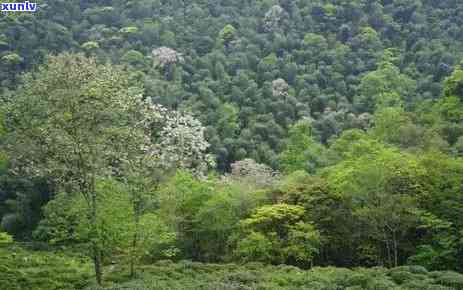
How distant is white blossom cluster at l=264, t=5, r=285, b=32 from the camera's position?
311ft

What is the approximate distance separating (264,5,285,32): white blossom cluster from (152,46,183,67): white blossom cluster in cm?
1832

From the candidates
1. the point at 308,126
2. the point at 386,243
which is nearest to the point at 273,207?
the point at 386,243

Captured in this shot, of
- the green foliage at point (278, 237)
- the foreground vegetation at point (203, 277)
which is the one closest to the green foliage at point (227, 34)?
the green foliage at point (278, 237)

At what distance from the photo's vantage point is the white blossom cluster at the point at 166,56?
275ft

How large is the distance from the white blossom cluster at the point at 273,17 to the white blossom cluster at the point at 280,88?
18.3 m

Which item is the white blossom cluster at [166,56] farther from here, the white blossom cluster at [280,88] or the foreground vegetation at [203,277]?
the foreground vegetation at [203,277]

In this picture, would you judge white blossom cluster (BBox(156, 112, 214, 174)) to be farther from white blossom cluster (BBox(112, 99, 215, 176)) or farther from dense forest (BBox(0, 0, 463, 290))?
dense forest (BBox(0, 0, 463, 290))

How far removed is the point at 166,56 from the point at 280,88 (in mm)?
18485

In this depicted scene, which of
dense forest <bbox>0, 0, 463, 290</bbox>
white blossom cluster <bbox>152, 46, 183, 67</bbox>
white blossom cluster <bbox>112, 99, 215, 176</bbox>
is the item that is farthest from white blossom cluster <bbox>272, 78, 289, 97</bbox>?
white blossom cluster <bbox>112, 99, 215, 176</bbox>

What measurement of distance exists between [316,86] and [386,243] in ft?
168

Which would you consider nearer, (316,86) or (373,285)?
(373,285)

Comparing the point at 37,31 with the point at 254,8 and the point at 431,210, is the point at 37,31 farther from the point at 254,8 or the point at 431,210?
the point at 431,210

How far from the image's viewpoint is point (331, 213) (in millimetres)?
31516

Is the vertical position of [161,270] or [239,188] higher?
[239,188]
